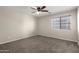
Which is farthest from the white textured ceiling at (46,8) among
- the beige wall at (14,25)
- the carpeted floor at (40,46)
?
the carpeted floor at (40,46)

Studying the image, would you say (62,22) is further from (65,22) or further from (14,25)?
(14,25)

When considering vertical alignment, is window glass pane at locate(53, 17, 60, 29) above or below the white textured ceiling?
below

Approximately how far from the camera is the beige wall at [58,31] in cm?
129

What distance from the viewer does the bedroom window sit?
1.32 metres

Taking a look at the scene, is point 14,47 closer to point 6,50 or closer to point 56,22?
point 6,50

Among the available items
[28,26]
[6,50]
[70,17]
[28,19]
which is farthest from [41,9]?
[6,50]

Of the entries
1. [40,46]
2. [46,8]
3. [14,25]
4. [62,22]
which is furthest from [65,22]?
[14,25]

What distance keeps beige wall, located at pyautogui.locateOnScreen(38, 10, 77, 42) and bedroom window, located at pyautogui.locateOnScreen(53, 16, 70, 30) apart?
0.06m

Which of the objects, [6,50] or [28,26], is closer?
[6,50]

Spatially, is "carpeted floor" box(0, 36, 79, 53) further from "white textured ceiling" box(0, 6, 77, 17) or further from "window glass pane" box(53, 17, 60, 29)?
"white textured ceiling" box(0, 6, 77, 17)

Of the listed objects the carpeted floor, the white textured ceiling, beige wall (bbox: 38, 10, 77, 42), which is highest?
the white textured ceiling

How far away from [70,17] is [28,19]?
2.77 ft

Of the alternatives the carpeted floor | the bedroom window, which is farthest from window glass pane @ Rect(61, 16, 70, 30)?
the carpeted floor
